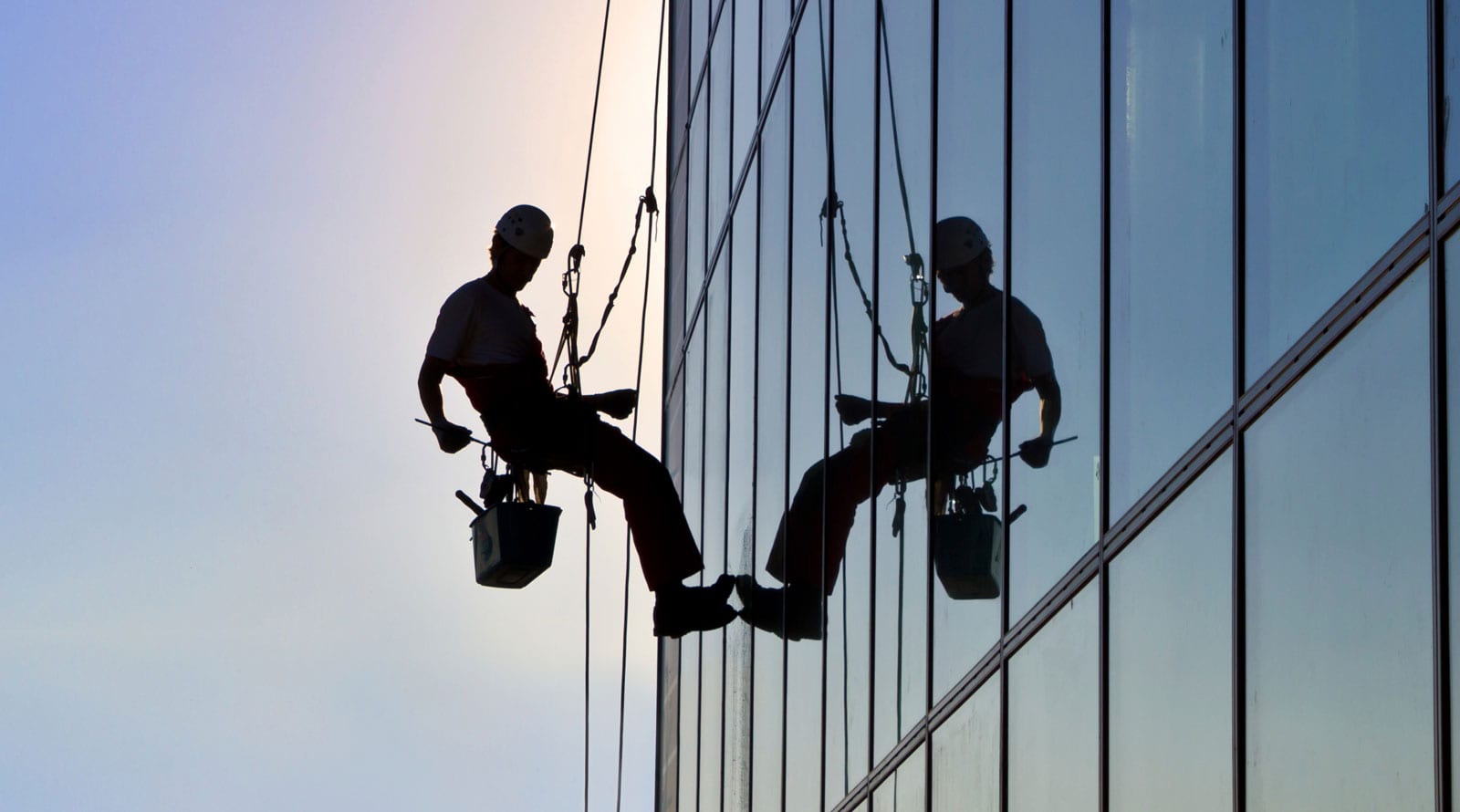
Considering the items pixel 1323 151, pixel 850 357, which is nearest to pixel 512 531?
pixel 850 357

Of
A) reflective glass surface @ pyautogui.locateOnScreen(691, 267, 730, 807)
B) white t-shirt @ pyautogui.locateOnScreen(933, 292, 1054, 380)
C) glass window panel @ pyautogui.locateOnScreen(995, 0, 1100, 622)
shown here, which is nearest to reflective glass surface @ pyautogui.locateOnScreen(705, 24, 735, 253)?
reflective glass surface @ pyautogui.locateOnScreen(691, 267, 730, 807)

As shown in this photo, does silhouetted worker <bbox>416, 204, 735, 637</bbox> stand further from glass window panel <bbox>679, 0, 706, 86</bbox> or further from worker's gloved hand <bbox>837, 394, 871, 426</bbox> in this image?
glass window panel <bbox>679, 0, 706, 86</bbox>

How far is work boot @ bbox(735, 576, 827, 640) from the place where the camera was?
11438 millimetres

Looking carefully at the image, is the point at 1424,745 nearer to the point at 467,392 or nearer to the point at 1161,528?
the point at 1161,528

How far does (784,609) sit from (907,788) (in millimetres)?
3328

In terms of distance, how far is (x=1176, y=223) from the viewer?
597cm

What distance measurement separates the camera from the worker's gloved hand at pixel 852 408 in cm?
1018

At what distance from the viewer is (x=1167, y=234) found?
6.04m

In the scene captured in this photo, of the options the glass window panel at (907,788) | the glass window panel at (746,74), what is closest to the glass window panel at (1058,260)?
the glass window panel at (907,788)

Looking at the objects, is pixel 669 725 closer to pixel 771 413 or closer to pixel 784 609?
pixel 771 413

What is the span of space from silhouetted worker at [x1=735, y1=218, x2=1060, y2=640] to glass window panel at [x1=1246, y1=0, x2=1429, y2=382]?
1.76 meters

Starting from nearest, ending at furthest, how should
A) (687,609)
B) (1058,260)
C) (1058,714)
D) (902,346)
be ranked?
(1058,714), (1058,260), (902,346), (687,609)

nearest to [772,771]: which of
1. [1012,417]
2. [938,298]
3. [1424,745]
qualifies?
[938,298]

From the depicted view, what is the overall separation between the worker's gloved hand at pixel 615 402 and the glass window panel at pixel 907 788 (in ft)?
10.7
